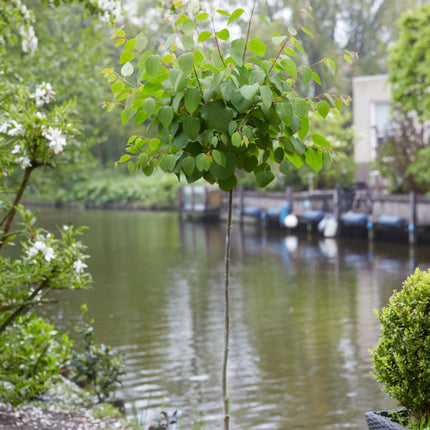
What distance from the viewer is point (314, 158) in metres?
2.75

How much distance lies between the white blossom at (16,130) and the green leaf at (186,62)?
211 centimetres

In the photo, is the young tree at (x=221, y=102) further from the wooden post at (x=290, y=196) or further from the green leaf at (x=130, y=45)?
the wooden post at (x=290, y=196)

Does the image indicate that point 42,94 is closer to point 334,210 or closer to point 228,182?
point 228,182

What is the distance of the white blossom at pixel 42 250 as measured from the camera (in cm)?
416

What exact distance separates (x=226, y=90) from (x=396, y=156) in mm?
17903

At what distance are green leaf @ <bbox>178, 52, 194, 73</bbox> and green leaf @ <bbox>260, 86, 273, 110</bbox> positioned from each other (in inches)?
11.0

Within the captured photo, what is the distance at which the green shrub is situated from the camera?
4.60 metres

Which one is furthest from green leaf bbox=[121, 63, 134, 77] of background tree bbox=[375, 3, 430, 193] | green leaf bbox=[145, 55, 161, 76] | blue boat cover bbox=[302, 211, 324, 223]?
blue boat cover bbox=[302, 211, 324, 223]

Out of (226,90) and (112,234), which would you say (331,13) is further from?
(226,90)

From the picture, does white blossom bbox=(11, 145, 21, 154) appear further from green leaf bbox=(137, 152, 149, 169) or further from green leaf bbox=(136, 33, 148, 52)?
green leaf bbox=(136, 33, 148, 52)

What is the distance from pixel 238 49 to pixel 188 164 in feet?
1.60

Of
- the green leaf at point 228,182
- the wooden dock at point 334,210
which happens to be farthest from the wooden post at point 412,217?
the green leaf at point 228,182

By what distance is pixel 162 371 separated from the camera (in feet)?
22.3

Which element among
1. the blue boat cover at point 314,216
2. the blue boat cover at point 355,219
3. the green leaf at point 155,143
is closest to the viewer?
the green leaf at point 155,143
